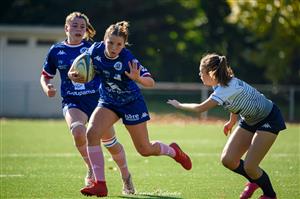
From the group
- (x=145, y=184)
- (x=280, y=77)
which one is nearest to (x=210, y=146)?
(x=145, y=184)

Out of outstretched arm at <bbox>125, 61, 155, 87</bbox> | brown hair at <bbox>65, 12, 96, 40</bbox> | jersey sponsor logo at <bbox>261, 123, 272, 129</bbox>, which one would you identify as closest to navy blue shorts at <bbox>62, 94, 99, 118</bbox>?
brown hair at <bbox>65, 12, 96, 40</bbox>

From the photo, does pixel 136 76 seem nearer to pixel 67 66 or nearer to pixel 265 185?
pixel 67 66

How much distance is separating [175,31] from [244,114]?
28.8 meters

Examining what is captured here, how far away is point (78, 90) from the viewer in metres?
9.09

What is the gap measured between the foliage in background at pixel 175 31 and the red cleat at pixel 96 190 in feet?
71.4

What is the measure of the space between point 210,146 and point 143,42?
2049cm

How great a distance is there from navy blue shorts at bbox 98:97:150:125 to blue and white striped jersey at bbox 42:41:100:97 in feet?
3.07

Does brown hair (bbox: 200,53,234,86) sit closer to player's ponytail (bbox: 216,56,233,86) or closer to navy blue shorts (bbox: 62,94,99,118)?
player's ponytail (bbox: 216,56,233,86)

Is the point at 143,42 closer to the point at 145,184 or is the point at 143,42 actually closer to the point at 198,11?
the point at 198,11

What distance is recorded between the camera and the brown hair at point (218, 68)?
7.69m

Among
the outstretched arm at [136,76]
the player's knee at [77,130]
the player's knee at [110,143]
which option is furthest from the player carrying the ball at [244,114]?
the player's knee at [77,130]

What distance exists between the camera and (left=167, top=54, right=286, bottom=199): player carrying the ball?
766cm

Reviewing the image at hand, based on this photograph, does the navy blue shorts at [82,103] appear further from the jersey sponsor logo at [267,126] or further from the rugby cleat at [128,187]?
the jersey sponsor logo at [267,126]

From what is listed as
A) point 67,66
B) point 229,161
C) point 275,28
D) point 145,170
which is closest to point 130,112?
point 229,161
